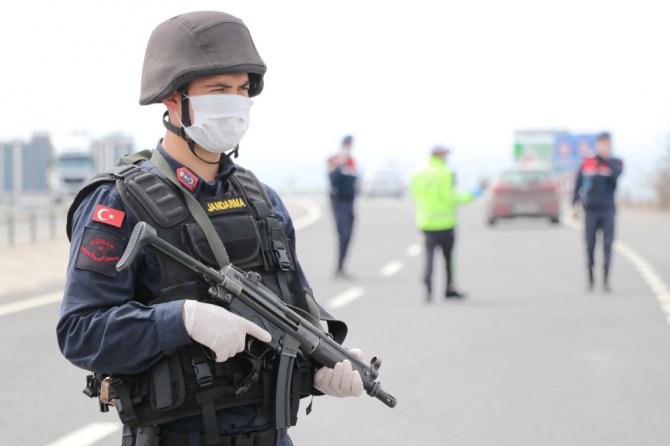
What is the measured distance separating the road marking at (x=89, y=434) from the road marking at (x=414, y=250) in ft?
47.3

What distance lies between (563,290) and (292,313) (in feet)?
40.1

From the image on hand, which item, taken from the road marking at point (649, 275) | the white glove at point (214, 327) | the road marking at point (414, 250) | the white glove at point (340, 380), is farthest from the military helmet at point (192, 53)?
the road marking at point (414, 250)

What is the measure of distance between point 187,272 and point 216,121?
0.45m

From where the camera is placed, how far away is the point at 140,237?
287cm

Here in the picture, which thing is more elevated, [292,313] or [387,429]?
[292,313]

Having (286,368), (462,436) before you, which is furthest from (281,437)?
(462,436)

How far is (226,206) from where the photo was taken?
10.5ft

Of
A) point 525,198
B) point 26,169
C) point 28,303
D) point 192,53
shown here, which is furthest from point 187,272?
point 26,169

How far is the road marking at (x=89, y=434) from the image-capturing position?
6.75 meters

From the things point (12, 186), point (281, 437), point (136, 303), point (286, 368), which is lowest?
point (12, 186)

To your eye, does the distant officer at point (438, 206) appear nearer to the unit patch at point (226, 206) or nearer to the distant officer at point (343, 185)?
the distant officer at point (343, 185)

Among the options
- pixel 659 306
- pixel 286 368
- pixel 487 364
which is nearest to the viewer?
pixel 286 368

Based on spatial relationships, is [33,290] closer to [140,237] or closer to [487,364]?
[487,364]

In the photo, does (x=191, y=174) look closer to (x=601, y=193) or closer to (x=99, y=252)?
(x=99, y=252)
